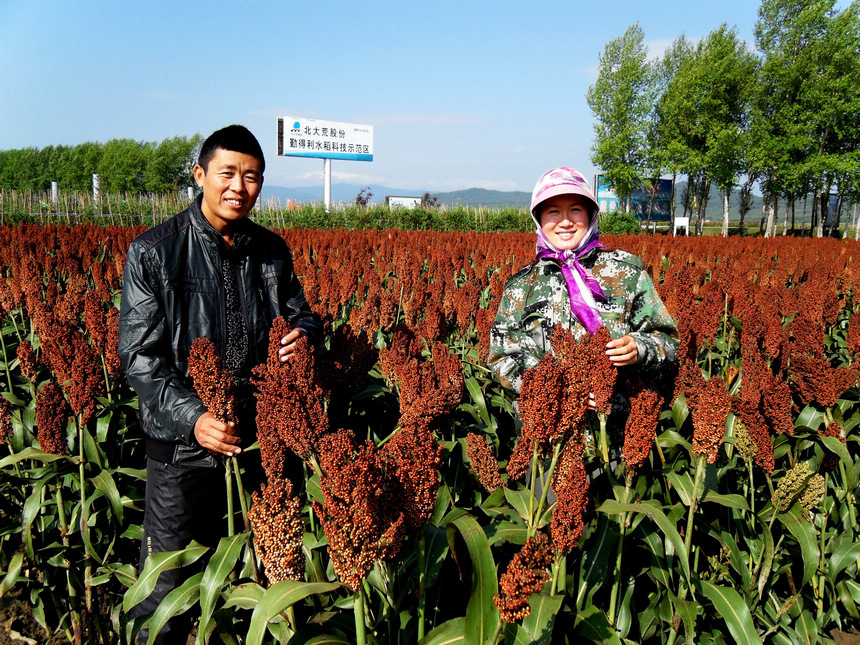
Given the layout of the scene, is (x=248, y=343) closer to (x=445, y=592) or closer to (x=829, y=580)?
(x=445, y=592)

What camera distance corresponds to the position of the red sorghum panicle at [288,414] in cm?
170

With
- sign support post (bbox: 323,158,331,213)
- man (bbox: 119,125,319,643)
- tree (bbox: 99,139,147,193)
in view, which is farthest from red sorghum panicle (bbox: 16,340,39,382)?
tree (bbox: 99,139,147,193)

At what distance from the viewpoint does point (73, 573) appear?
287 cm

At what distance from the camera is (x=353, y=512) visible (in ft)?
4.24

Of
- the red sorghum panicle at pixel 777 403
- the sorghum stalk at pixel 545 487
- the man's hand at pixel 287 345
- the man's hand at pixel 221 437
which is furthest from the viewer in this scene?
the red sorghum panicle at pixel 777 403

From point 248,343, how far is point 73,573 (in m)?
1.59

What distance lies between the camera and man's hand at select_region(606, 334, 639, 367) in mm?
2230

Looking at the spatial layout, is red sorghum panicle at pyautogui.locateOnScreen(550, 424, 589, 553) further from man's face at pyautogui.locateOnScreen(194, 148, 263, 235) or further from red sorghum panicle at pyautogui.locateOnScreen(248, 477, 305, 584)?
man's face at pyautogui.locateOnScreen(194, 148, 263, 235)

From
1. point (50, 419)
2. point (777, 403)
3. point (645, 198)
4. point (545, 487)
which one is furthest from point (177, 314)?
point (645, 198)

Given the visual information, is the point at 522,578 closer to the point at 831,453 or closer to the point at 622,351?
the point at 622,351

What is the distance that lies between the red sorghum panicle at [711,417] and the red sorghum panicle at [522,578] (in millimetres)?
1017

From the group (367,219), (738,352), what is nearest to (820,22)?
(367,219)

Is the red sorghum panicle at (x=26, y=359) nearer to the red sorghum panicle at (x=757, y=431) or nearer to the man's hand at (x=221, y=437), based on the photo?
the man's hand at (x=221, y=437)

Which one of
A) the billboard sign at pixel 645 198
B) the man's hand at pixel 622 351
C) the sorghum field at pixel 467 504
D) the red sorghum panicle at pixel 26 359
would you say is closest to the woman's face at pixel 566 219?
the man's hand at pixel 622 351
